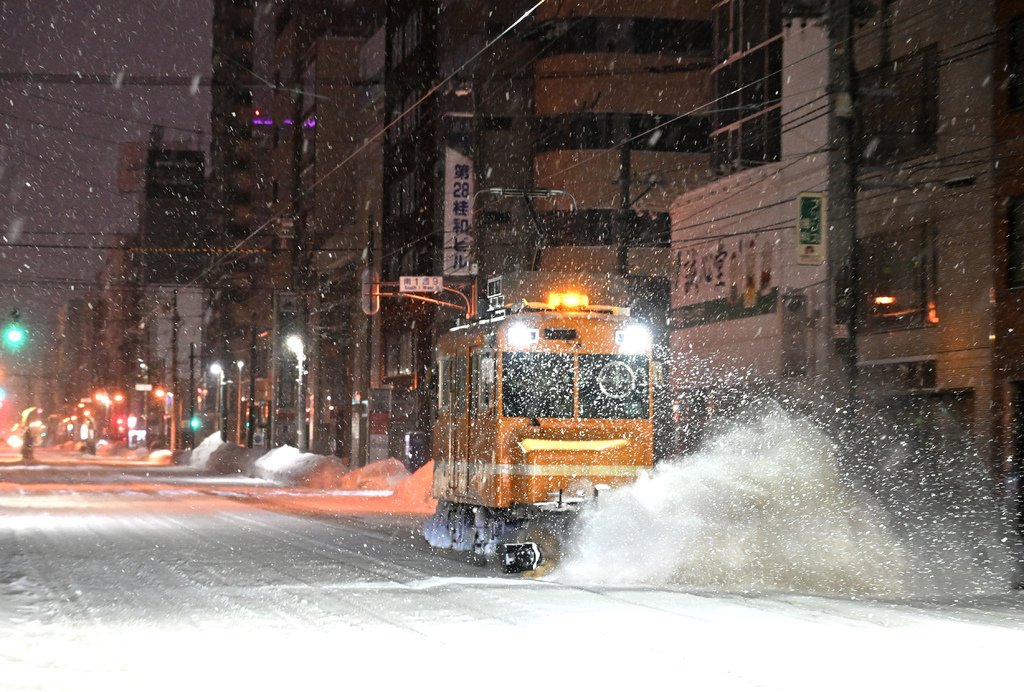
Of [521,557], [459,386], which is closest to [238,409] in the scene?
[459,386]

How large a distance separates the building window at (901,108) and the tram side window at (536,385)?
39.9 ft

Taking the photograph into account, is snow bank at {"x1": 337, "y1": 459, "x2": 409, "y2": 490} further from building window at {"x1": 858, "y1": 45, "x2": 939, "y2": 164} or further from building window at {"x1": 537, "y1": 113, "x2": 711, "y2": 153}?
building window at {"x1": 858, "y1": 45, "x2": 939, "y2": 164}

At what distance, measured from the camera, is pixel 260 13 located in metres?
118

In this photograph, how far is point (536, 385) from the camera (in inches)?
620

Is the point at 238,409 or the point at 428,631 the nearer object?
the point at 428,631

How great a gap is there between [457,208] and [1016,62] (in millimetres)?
22130

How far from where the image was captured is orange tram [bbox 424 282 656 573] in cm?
1510

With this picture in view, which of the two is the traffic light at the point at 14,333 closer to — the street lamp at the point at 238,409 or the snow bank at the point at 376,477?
the snow bank at the point at 376,477

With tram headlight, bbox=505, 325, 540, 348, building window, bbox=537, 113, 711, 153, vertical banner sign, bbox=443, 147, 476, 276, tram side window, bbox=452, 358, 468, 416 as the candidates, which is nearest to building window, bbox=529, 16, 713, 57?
building window, bbox=537, 113, 711, 153

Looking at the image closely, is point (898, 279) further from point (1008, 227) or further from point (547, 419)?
point (547, 419)

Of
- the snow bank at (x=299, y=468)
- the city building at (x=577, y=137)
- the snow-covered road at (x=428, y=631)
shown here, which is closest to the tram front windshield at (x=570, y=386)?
the snow-covered road at (x=428, y=631)

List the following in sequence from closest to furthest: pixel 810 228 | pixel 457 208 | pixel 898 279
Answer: pixel 810 228 < pixel 898 279 < pixel 457 208

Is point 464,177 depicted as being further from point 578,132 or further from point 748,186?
point 748,186

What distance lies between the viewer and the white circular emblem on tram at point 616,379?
16016mm
